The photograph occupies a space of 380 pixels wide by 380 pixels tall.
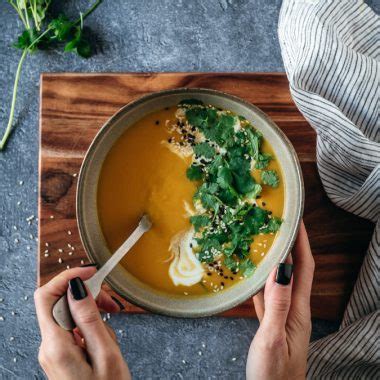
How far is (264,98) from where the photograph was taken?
1.52 m

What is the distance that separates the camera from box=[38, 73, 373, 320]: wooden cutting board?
1524 mm

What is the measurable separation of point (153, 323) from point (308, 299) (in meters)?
0.50

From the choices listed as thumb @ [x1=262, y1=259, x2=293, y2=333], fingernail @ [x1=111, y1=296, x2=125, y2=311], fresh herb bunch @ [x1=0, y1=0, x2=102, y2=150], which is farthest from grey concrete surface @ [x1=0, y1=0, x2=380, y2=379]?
thumb @ [x1=262, y1=259, x2=293, y2=333]

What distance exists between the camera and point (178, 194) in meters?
1.44

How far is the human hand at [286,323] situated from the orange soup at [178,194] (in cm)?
11

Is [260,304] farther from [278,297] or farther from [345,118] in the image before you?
[345,118]

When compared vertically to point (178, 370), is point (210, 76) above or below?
above

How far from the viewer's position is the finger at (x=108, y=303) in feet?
4.90

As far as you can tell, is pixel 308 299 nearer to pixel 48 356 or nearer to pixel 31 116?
pixel 48 356

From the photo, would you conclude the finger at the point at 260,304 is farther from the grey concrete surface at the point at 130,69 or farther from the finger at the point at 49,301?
the finger at the point at 49,301

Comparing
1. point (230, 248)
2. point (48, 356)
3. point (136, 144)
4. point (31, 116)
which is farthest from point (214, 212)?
point (31, 116)

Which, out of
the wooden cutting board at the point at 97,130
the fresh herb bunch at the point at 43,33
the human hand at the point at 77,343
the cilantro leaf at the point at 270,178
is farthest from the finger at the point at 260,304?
the fresh herb bunch at the point at 43,33

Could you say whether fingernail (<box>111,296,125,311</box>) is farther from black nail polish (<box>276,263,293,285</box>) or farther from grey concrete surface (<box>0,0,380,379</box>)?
black nail polish (<box>276,263,293,285</box>)

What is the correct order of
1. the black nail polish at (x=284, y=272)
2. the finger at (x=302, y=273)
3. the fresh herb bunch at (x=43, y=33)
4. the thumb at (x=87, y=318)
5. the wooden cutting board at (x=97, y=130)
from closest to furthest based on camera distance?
the thumb at (x=87, y=318) < the black nail polish at (x=284, y=272) < the finger at (x=302, y=273) < the wooden cutting board at (x=97, y=130) < the fresh herb bunch at (x=43, y=33)
